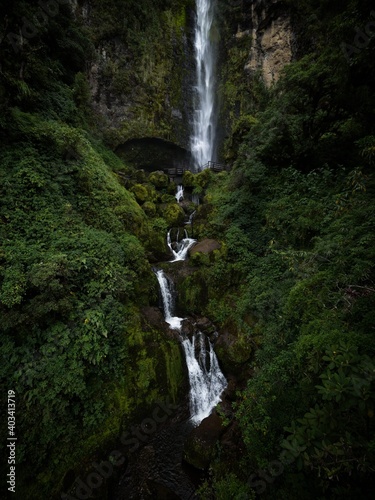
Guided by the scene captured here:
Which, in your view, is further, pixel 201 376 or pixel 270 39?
pixel 270 39

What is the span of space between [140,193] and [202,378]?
983cm

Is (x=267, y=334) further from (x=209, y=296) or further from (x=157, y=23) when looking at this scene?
(x=157, y=23)

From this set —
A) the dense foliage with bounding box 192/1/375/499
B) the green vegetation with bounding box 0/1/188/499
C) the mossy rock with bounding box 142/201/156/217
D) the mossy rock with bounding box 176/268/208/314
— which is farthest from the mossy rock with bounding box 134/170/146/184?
the mossy rock with bounding box 176/268/208/314

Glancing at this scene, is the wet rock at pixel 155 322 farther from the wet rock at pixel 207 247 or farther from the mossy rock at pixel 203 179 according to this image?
the mossy rock at pixel 203 179

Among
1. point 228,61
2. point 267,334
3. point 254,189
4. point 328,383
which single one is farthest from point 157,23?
point 328,383

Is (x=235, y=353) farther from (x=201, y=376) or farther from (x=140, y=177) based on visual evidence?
(x=140, y=177)

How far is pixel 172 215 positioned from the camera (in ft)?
42.0

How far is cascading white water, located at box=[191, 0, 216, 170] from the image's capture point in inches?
862

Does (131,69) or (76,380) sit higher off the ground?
(131,69)

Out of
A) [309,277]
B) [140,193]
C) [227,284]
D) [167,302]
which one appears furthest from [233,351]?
[140,193]

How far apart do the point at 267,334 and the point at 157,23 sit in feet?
82.7

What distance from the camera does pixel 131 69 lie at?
17.5m

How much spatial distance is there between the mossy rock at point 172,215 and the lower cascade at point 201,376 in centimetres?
626

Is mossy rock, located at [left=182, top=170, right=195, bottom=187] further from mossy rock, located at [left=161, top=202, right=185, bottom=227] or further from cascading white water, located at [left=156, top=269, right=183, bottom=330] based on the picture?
cascading white water, located at [left=156, top=269, right=183, bottom=330]
